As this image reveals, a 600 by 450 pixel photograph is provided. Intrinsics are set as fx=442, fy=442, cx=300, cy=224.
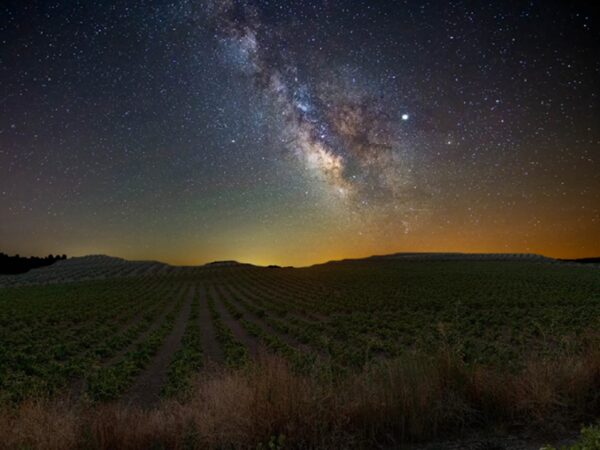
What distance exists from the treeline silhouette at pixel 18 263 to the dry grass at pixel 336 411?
5380 inches

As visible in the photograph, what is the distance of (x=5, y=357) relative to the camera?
647 inches

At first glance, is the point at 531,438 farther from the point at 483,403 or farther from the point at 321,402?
the point at 321,402

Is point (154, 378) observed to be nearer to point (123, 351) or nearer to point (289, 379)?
point (123, 351)

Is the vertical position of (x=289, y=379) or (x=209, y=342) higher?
(x=289, y=379)

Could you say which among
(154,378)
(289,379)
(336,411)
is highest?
(289,379)

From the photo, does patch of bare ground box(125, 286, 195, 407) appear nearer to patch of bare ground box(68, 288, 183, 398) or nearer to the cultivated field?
the cultivated field

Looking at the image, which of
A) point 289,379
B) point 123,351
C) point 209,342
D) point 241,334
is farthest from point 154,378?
point 289,379

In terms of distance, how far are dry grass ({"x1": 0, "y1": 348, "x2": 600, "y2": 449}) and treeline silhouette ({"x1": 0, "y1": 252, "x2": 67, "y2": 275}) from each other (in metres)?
137

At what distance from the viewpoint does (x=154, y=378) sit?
46.0ft

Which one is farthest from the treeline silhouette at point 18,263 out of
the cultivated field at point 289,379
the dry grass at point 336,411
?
the dry grass at point 336,411

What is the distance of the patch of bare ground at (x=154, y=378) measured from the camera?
38.8 ft

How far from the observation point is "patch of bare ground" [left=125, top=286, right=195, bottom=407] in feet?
38.8

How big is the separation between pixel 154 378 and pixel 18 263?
468 feet

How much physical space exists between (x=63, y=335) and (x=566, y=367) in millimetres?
23197
